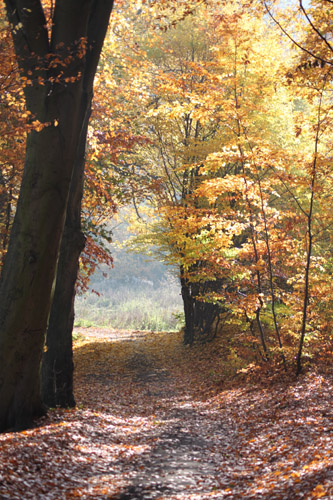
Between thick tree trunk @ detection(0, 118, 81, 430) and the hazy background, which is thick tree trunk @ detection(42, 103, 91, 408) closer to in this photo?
thick tree trunk @ detection(0, 118, 81, 430)

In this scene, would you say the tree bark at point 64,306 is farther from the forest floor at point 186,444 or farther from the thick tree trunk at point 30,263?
the thick tree trunk at point 30,263

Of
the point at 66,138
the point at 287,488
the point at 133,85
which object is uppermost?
the point at 133,85

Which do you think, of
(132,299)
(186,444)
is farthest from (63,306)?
(132,299)

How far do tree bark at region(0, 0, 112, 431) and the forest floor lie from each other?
2.56ft

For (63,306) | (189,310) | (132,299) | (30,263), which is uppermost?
(30,263)

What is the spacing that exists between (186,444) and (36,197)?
3.65 m

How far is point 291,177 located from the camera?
7.50m

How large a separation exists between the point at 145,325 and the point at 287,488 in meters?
22.5

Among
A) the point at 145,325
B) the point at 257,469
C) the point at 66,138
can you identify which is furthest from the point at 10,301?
the point at 145,325

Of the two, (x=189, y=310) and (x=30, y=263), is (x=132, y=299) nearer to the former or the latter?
(x=189, y=310)

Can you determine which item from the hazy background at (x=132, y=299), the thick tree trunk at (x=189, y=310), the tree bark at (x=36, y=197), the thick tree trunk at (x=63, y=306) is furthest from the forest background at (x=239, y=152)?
the hazy background at (x=132, y=299)

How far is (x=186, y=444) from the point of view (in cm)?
586

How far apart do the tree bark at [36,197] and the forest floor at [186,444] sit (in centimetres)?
78

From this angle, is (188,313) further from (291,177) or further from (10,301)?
(10,301)
